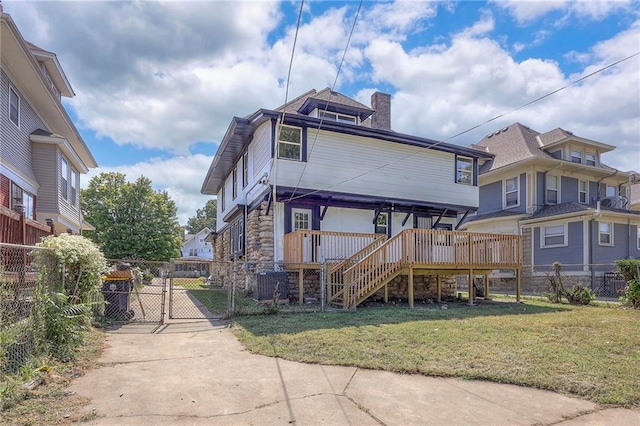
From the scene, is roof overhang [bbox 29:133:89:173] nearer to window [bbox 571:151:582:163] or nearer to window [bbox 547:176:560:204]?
window [bbox 547:176:560:204]

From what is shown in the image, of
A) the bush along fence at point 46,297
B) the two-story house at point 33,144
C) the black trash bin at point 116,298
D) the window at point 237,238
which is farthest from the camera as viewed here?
the window at point 237,238

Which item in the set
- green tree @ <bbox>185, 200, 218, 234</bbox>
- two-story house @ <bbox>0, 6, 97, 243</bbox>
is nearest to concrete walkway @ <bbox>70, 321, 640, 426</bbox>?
two-story house @ <bbox>0, 6, 97, 243</bbox>

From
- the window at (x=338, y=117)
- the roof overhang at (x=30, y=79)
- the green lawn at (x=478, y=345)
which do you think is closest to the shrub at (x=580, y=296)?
the green lawn at (x=478, y=345)

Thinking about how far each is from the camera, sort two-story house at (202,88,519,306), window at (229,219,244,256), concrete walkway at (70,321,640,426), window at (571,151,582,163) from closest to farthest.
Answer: concrete walkway at (70,321,640,426)
two-story house at (202,88,519,306)
window at (229,219,244,256)
window at (571,151,582,163)

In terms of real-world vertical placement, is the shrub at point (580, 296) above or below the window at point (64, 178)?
below

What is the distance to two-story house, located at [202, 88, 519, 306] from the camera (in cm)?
1148

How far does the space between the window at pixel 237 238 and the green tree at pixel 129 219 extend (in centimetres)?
1615

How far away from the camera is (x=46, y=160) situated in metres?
13.1

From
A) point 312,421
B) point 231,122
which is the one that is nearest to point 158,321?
point 312,421

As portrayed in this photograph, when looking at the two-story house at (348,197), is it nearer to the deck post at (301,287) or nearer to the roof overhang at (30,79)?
the deck post at (301,287)

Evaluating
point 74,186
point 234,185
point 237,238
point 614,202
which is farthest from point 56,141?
point 614,202

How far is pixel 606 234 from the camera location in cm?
1878

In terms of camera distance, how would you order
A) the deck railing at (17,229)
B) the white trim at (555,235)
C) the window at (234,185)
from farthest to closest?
the white trim at (555,235) < the window at (234,185) < the deck railing at (17,229)

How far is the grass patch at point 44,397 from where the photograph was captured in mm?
3363
